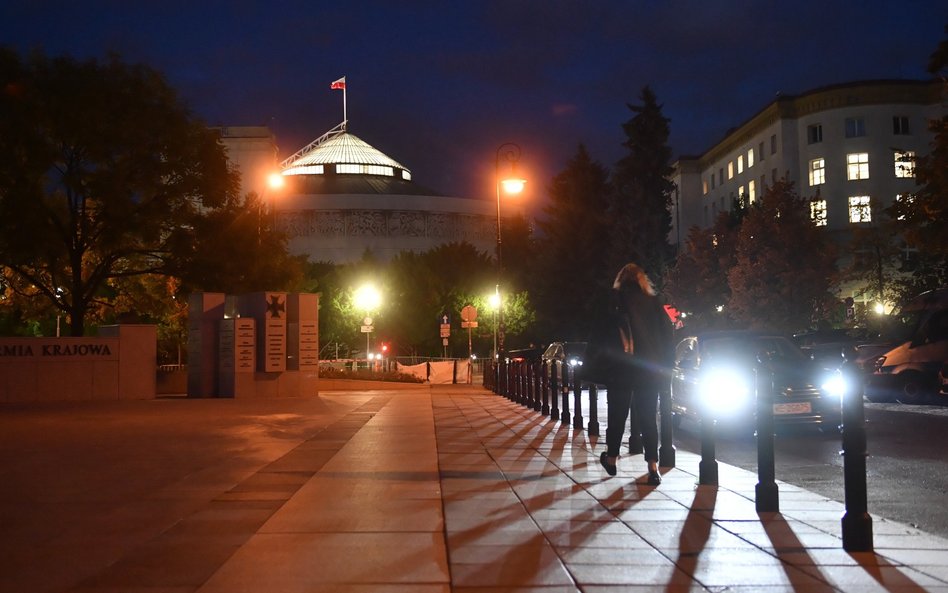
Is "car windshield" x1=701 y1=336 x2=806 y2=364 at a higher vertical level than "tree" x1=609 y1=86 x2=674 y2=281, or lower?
lower

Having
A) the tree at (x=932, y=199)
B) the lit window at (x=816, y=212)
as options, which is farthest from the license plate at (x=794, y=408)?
the lit window at (x=816, y=212)

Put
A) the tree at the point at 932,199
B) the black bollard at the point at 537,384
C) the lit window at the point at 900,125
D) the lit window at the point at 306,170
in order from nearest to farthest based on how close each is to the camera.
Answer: the black bollard at the point at 537,384
the tree at the point at 932,199
the lit window at the point at 900,125
the lit window at the point at 306,170

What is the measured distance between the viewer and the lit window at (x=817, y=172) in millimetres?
66125

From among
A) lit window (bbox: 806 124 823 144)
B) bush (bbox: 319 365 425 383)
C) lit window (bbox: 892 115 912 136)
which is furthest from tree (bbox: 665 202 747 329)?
bush (bbox: 319 365 425 383)

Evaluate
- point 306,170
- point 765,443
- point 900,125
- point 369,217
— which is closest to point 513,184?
point 765,443

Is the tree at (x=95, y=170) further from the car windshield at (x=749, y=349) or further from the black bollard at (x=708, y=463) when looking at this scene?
the black bollard at (x=708, y=463)

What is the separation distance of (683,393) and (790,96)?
55.9 m

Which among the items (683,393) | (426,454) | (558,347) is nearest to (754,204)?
(558,347)

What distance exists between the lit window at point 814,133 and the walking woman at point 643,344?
6129 cm

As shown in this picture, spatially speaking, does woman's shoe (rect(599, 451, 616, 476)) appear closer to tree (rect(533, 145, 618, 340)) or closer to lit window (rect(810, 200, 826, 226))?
lit window (rect(810, 200, 826, 226))

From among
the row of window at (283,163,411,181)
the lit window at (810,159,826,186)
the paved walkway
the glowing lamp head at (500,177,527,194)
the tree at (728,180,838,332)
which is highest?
the row of window at (283,163,411,181)

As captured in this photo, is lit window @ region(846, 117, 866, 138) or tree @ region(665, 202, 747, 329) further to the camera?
lit window @ region(846, 117, 866, 138)

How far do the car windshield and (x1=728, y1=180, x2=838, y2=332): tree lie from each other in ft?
88.9

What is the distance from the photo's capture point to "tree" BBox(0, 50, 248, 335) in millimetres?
30000
